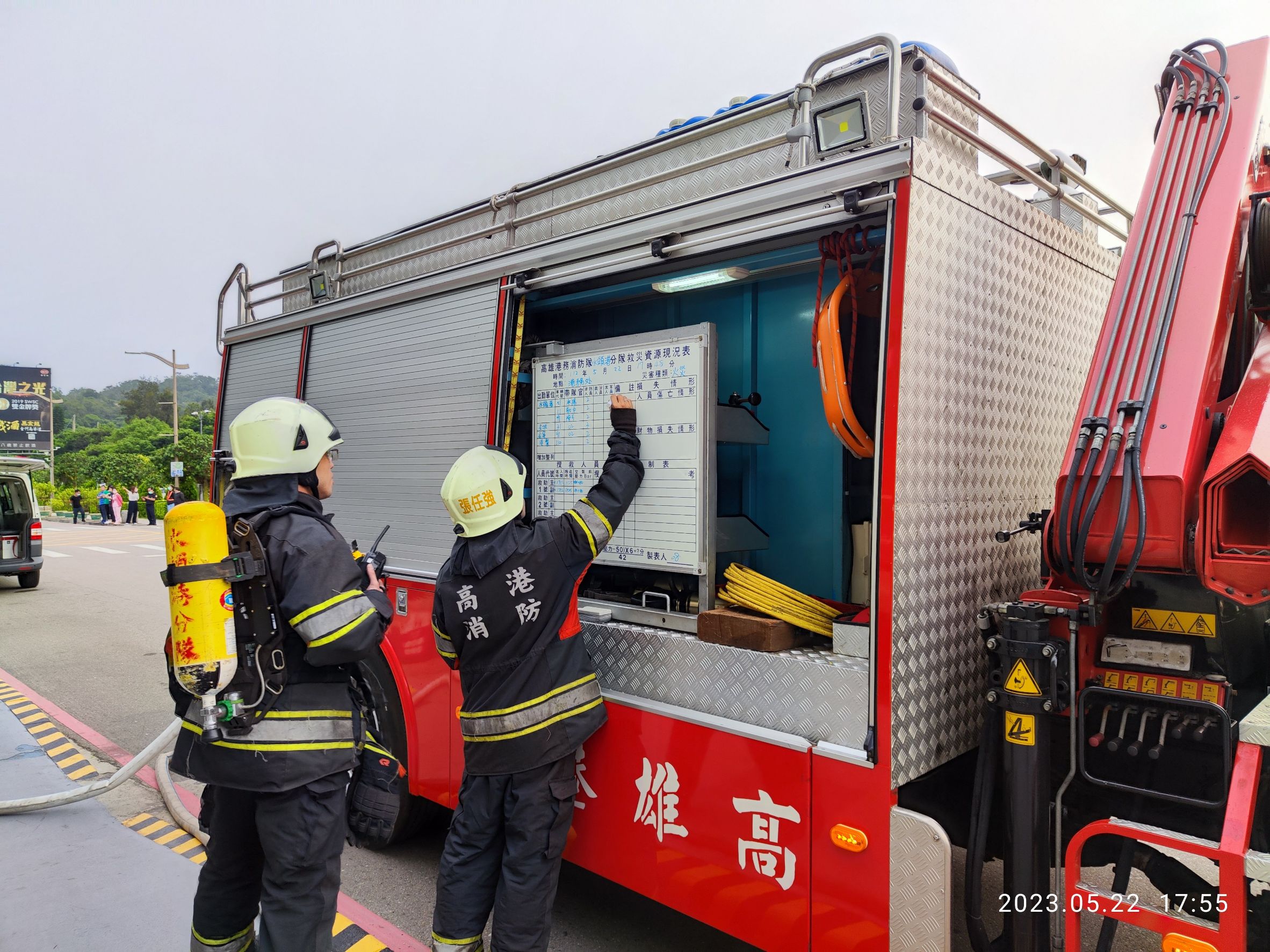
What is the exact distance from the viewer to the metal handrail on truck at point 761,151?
221 centimetres

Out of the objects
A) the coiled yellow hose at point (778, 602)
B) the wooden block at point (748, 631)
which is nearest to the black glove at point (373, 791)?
the wooden block at point (748, 631)

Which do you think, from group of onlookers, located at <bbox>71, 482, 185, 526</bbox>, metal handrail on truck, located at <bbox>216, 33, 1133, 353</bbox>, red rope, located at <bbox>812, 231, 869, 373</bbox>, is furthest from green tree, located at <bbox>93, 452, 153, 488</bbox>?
red rope, located at <bbox>812, 231, 869, 373</bbox>

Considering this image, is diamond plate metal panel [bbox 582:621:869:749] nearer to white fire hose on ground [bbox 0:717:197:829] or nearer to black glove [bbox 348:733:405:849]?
black glove [bbox 348:733:405:849]

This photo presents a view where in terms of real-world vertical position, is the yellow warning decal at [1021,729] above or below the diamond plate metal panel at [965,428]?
below

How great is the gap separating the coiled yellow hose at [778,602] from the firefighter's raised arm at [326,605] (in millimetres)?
1132

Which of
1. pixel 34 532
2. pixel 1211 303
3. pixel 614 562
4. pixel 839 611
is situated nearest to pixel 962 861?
pixel 839 611

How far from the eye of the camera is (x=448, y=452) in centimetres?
346

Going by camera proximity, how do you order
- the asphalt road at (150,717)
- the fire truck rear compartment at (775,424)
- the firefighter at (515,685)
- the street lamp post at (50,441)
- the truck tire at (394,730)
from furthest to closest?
the street lamp post at (50,441), the truck tire at (394,730), the asphalt road at (150,717), the fire truck rear compartment at (775,424), the firefighter at (515,685)

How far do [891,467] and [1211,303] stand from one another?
860mm

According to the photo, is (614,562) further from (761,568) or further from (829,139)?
(829,139)

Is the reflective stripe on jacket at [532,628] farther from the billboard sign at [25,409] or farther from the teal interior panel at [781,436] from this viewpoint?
the billboard sign at [25,409]

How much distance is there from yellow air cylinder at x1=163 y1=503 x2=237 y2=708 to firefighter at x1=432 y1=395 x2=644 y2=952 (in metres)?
0.73

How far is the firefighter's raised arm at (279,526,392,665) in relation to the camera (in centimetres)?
242

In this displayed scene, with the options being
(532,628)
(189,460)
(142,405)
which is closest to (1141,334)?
(532,628)
